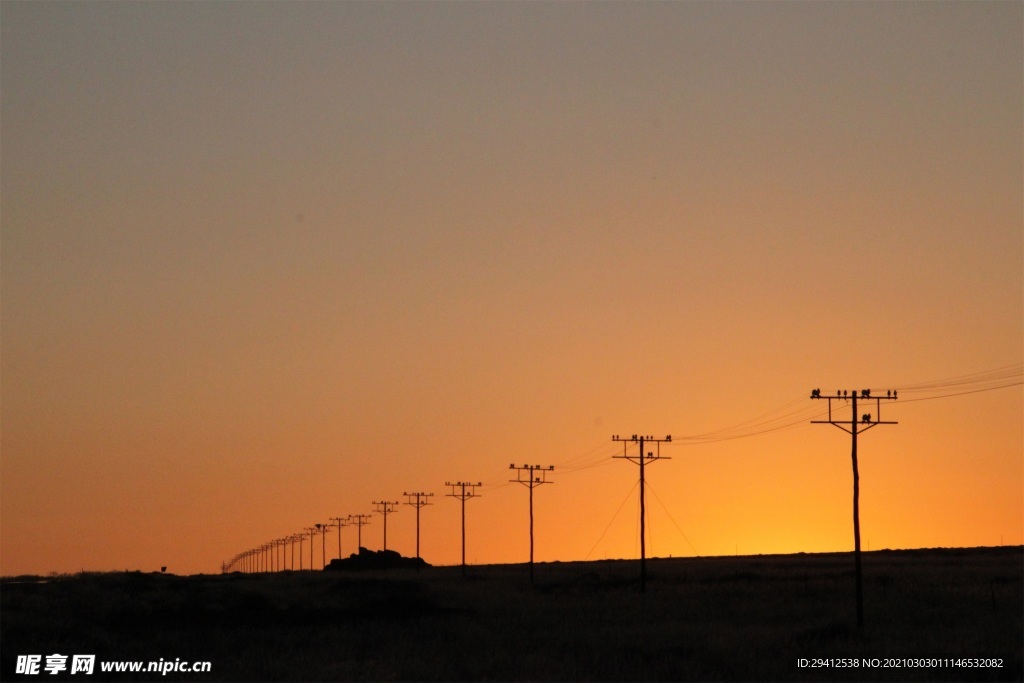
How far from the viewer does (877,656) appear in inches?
1909

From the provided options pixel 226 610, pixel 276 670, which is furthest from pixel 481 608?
pixel 276 670

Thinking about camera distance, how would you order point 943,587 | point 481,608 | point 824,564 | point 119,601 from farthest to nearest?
point 824,564 < point 943,587 < point 481,608 < point 119,601

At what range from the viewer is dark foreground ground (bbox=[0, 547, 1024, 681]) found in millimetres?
44844

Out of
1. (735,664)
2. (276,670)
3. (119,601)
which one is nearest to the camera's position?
(276,670)

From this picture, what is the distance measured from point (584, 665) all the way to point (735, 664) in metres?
5.43

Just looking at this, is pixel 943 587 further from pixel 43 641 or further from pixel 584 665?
pixel 43 641

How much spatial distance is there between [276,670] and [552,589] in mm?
55170

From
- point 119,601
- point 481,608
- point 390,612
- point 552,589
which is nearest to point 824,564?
point 552,589

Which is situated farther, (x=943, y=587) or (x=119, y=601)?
(x=943, y=587)

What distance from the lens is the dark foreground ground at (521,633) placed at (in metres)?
44.8

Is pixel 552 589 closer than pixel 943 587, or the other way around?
pixel 943 587

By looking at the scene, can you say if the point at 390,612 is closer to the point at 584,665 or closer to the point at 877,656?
the point at 584,665

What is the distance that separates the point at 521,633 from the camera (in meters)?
57.2

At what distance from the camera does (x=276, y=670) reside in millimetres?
44094
